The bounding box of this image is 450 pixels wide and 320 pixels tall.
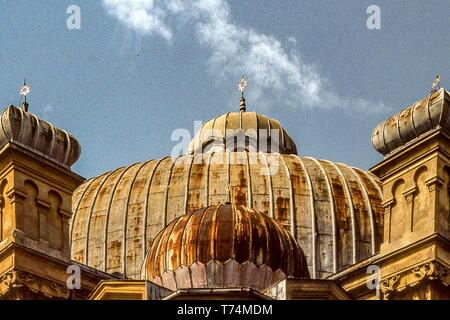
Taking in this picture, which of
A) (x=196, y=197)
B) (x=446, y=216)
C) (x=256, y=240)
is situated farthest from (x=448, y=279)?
(x=196, y=197)

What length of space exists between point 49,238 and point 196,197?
1358 centimetres

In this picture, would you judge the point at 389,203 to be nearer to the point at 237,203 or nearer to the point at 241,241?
the point at 241,241

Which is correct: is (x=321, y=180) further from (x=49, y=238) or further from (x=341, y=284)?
(x=49, y=238)

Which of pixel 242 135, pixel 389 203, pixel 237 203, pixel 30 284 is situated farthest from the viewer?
pixel 242 135

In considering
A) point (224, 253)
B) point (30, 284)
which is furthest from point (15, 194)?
point (224, 253)

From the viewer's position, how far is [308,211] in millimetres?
74625

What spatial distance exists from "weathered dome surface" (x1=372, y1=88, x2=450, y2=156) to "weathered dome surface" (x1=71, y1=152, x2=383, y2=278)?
40.0 feet

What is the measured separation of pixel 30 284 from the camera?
6053cm

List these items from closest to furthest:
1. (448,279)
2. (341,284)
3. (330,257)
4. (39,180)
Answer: (448,279)
(39,180)
(341,284)
(330,257)

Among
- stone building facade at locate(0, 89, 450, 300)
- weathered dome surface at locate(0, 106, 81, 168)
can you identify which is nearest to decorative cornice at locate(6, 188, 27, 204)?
stone building facade at locate(0, 89, 450, 300)

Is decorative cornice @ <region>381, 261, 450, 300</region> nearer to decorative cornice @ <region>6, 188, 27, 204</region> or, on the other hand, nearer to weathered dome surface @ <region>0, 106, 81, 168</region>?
weathered dome surface @ <region>0, 106, 81, 168</region>

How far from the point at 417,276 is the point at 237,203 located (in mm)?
16319

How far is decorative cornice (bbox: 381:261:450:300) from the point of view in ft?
193

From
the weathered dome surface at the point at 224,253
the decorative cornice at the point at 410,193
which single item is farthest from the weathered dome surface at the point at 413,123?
the weathered dome surface at the point at 224,253
